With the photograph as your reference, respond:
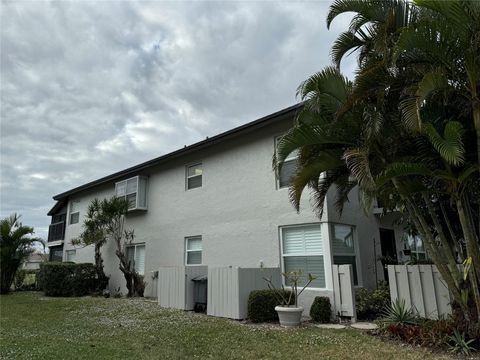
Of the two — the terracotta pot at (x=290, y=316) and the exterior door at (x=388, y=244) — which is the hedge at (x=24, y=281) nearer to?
the terracotta pot at (x=290, y=316)

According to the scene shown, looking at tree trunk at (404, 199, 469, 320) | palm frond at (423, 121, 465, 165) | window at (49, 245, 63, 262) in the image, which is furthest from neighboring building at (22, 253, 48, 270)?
palm frond at (423, 121, 465, 165)

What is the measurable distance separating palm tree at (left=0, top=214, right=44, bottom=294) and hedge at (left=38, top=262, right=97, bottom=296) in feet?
8.14

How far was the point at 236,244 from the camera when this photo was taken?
12.7m

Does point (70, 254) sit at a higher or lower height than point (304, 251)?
higher

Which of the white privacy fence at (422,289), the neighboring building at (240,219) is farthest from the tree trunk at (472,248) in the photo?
the neighboring building at (240,219)

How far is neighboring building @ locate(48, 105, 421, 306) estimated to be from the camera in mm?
10969

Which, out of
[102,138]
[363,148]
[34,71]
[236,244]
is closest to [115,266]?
[102,138]

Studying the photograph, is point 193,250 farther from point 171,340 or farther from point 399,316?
point 399,316

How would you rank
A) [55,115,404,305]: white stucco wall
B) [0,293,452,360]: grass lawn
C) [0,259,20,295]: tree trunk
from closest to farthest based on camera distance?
[0,293,452,360]: grass lawn → [55,115,404,305]: white stucco wall → [0,259,20,295]: tree trunk

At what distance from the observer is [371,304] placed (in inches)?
385

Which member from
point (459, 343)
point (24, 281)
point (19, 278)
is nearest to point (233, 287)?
point (459, 343)

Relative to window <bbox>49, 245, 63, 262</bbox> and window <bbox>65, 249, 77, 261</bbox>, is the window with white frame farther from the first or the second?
window <bbox>49, 245, 63, 262</bbox>

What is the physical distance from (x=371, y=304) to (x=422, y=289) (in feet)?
6.08

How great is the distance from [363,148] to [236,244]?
6.90 m
